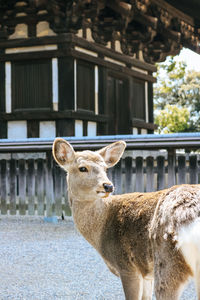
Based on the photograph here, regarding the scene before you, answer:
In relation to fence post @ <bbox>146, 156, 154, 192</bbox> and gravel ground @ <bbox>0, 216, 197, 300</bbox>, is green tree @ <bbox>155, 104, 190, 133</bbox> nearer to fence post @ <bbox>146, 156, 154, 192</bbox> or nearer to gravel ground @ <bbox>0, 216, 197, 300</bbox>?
fence post @ <bbox>146, 156, 154, 192</bbox>

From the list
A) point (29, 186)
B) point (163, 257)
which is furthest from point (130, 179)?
point (163, 257)

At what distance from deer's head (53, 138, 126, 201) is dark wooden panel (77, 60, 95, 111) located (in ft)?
32.9

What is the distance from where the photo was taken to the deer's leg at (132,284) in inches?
129

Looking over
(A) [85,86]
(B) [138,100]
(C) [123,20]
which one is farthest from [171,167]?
(B) [138,100]

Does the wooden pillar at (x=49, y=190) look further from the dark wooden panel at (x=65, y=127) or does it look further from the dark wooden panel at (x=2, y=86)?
the dark wooden panel at (x=2, y=86)

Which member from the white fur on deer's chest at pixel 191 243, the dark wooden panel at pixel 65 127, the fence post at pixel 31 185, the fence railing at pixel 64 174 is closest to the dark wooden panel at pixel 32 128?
the dark wooden panel at pixel 65 127

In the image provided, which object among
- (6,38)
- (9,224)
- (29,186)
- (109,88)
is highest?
(6,38)

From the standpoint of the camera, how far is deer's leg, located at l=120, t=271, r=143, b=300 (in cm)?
327

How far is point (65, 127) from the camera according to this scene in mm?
13250

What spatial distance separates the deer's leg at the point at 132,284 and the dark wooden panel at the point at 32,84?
10.6m

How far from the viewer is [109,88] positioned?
15.7m

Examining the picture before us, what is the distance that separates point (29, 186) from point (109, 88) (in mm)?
5608

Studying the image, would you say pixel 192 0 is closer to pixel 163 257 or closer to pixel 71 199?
pixel 71 199

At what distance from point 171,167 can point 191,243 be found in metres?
7.77
